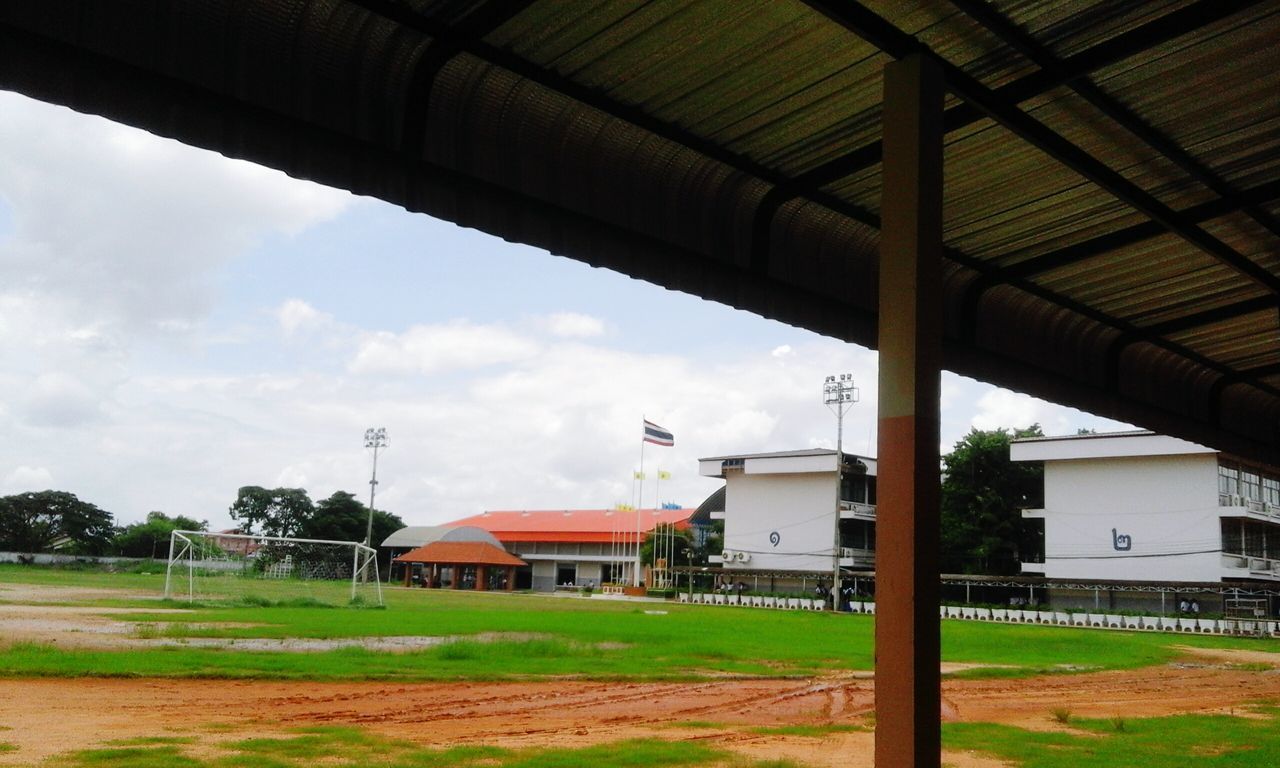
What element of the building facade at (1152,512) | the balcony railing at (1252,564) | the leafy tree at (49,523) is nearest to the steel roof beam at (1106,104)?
the building facade at (1152,512)

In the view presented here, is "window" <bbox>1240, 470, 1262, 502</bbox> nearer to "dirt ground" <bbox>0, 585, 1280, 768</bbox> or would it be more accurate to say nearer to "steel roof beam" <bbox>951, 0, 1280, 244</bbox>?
"dirt ground" <bbox>0, 585, 1280, 768</bbox>

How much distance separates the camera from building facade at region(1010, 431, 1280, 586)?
1837 inches

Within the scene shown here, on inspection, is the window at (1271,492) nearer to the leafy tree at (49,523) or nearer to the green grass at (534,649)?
the green grass at (534,649)

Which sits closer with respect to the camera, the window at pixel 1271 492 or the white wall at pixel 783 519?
the window at pixel 1271 492

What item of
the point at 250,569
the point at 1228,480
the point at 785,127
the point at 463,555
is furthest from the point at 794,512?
the point at 785,127

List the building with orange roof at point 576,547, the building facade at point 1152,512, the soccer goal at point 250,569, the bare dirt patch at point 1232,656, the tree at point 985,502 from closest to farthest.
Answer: the bare dirt patch at point 1232,656 → the soccer goal at point 250,569 → the building facade at point 1152,512 → the tree at point 985,502 → the building with orange roof at point 576,547

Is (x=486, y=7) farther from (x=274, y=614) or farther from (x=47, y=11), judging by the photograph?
(x=274, y=614)

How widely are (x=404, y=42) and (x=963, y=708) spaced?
12.0m

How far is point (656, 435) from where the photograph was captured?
63.7 meters

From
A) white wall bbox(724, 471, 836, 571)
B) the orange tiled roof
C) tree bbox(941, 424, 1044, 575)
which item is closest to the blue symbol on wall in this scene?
tree bbox(941, 424, 1044, 575)

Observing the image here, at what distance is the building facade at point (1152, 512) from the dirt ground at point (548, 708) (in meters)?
32.1

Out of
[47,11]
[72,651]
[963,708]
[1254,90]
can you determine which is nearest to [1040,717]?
[963,708]

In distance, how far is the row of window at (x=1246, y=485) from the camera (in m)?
47.5

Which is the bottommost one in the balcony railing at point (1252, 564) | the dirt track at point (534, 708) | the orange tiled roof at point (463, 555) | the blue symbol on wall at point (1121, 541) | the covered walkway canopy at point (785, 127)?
the dirt track at point (534, 708)
